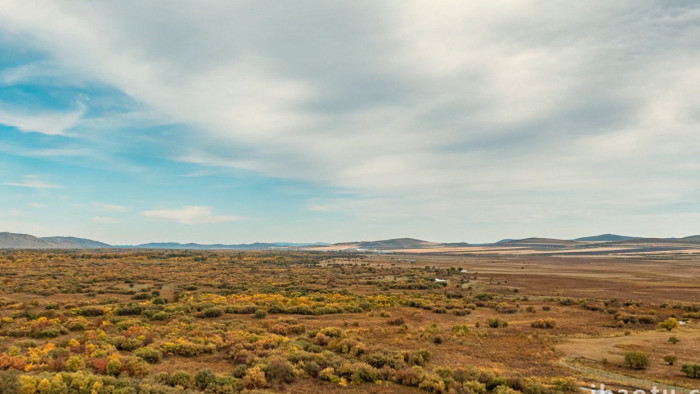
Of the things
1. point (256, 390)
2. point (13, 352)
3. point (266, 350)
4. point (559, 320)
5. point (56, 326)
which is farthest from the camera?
point (559, 320)

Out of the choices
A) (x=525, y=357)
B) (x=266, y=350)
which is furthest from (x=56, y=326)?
(x=525, y=357)

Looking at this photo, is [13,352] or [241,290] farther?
[241,290]

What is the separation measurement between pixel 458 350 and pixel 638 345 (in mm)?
12150

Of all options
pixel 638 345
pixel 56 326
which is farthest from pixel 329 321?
pixel 638 345

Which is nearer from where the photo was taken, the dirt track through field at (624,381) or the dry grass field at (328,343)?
the dry grass field at (328,343)

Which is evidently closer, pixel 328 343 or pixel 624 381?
pixel 624 381

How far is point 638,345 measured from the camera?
23.5m

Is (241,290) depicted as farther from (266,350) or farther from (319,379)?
(319,379)

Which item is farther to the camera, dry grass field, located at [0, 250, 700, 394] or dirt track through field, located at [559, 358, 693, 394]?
dirt track through field, located at [559, 358, 693, 394]

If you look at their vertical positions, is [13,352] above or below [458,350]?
above

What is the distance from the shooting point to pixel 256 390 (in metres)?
14.7

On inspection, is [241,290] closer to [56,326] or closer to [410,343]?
[56,326]

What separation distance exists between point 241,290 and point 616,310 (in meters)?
43.4

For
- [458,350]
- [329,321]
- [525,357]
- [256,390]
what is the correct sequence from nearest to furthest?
[256,390] → [525,357] → [458,350] → [329,321]
